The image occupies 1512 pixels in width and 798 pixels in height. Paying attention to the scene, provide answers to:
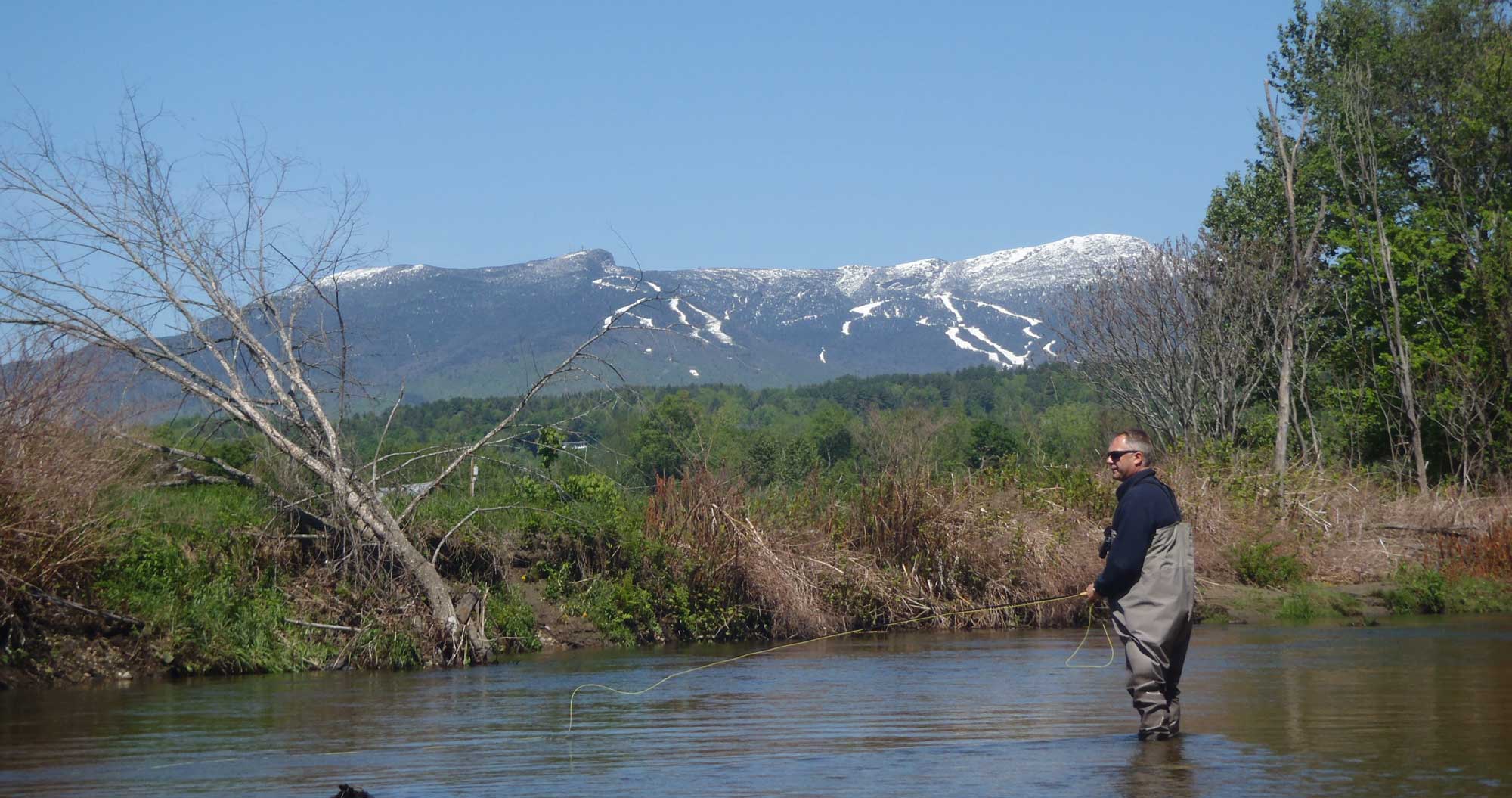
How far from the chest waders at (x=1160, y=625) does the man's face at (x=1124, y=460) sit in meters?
0.46

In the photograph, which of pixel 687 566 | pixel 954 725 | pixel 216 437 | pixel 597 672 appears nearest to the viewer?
pixel 954 725

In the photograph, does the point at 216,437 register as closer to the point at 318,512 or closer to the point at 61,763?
the point at 318,512

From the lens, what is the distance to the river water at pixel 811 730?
8531 millimetres

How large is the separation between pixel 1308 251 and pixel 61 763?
3711cm

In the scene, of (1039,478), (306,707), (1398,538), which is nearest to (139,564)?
(306,707)

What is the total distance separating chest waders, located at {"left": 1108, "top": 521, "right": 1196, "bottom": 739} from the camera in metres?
9.52

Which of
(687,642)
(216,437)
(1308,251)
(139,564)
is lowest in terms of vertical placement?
(687,642)

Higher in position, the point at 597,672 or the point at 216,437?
the point at 216,437

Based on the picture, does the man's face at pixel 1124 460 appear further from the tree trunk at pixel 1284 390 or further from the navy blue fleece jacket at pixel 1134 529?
the tree trunk at pixel 1284 390

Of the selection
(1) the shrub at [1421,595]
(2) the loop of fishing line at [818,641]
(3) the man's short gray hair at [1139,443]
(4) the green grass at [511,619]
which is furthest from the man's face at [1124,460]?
(1) the shrub at [1421,595]

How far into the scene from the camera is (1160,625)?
9.51m

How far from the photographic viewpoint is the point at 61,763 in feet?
33.4

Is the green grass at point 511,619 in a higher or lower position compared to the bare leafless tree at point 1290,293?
lower

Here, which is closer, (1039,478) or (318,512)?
(318,512)
